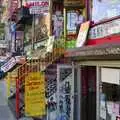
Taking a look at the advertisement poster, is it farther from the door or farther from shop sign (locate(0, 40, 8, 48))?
shop sign (locate(0, 40, 8, 48))

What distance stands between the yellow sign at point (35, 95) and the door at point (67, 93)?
0.46 m

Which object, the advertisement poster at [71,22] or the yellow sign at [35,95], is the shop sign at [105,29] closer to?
the yellow sign at [35,95]

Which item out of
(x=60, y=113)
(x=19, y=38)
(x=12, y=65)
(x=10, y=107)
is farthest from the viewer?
(x=19, y=38)

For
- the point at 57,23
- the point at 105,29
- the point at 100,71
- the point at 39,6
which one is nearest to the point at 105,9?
the point at 105,29

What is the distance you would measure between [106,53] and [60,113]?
5464mm

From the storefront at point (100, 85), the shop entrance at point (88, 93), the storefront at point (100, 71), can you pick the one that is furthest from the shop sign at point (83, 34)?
the shop entrance at point (88, 93)

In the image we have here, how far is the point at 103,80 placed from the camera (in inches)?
433

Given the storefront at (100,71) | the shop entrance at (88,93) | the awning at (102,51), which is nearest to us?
the awning at (102,51)

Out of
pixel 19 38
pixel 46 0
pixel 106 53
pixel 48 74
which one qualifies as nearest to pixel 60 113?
pixel 48 74

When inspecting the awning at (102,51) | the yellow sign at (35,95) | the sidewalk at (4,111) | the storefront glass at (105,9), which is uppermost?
the storefront glass at (105,9)

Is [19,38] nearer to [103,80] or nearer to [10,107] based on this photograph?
[10,107]

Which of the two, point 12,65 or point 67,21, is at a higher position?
point 67,21

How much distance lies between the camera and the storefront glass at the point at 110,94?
33.6 feet

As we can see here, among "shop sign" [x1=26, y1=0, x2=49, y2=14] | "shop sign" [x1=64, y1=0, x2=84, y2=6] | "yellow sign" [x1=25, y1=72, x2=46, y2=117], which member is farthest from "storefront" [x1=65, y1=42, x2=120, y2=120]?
"shop sign" [x1=26, y1=0, x2=49, y2=14]
